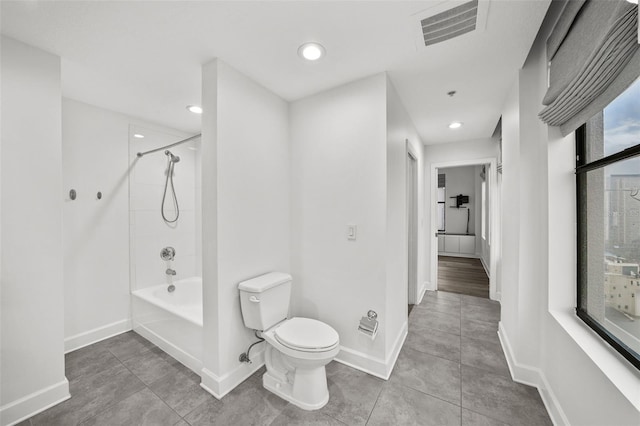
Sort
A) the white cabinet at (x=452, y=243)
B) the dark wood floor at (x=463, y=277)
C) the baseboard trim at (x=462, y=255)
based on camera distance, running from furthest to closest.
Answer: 1. the white cabinet at (x=452, y=243)
2. the baseboard trim at (x=462, y=255)
3. the dark wood floor at (x=463, y=277)

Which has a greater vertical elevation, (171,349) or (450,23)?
(450,23)

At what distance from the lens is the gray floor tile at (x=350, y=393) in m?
1.54

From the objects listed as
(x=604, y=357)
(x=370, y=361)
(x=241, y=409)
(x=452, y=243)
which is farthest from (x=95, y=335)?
(x=452, y=243)

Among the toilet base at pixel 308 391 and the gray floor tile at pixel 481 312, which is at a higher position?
the toilet base at pixel 308 391

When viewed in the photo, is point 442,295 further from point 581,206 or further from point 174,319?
point 174,319

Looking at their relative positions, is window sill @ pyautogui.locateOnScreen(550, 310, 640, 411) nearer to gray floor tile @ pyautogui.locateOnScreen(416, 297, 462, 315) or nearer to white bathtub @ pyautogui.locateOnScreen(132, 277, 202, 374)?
gray floor tile @ pyautogui.locateOnScreen(416, 297, 462, 315)

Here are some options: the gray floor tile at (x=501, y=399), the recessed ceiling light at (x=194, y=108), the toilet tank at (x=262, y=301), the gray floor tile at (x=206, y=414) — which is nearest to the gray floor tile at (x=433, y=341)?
the gray floor tile at (x=501, y=399)

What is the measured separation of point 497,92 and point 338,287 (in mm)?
2292

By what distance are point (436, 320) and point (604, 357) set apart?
6.16 feet

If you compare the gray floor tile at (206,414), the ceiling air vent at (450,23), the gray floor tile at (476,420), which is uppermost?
the ceiling air vent at (450,23)

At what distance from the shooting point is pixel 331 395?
1.71 meters

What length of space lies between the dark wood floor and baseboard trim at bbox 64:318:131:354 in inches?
169

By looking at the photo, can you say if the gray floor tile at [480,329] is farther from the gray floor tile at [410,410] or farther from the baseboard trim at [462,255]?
the baseboard trim at [462,255]

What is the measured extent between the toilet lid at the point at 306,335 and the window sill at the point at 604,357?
4.16 feet
